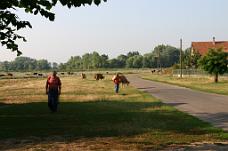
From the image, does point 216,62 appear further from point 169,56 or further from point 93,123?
point 169,56

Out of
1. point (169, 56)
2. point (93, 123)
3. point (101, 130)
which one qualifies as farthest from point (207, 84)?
point (169, 56)

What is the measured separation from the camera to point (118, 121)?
52.4ft

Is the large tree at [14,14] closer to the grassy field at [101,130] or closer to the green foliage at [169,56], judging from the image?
the grassy field at [101,130]

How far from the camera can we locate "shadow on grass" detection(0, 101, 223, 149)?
13359 mm

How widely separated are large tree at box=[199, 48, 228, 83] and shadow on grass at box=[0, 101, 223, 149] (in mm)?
34758

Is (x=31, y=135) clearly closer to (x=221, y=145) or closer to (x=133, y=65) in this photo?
(x=221, y=145)

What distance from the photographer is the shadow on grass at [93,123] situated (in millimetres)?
13359

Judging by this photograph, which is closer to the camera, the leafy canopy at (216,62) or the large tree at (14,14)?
the large tree at (14,14)

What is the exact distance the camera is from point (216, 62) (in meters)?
53.6

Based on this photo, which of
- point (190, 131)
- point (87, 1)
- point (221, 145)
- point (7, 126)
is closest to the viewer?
point (87, 1)

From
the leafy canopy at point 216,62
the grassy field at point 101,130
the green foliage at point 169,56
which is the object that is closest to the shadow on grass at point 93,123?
the grassy field at point 101,130

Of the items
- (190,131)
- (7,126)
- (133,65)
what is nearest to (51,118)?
(7,126)

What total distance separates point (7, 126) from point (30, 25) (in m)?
3.13

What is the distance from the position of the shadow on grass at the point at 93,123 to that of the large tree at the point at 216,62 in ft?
114
